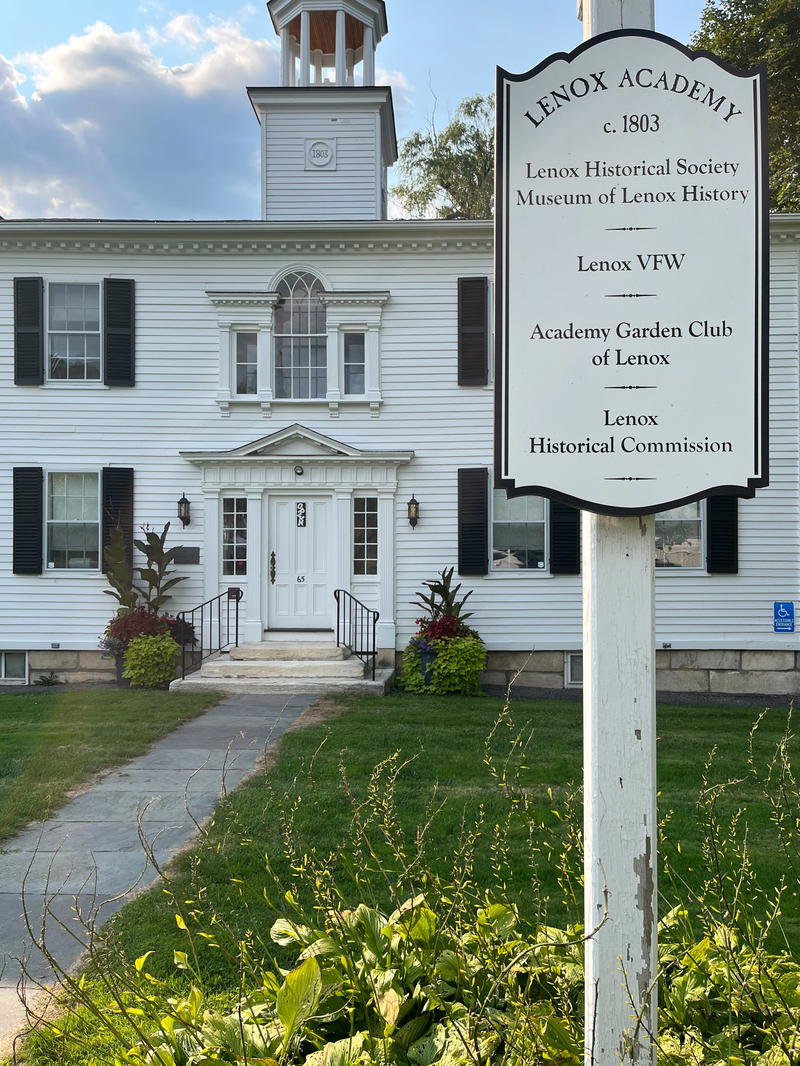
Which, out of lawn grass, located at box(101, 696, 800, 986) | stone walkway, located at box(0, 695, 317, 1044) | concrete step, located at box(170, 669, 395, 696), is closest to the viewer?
stone walkway, located at box(0, 695, 317, 1044)

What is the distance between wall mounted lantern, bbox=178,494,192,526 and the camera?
1278cm

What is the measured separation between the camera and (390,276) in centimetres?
1299

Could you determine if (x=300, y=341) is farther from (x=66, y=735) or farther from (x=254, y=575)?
(x=66, y=735)

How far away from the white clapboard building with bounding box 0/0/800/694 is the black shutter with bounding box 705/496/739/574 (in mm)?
31

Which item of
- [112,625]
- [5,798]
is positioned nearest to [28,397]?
[112,625]

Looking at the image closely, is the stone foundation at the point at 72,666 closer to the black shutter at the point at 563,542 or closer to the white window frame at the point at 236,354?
the white window frame at the point at 236,354

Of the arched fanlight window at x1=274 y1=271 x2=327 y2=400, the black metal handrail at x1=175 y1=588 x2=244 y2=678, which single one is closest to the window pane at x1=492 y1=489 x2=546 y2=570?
the arched fanlight window at x1=274 y1=271 x2=327 y2=400

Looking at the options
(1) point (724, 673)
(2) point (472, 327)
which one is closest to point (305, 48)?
(2) point (472, 327)

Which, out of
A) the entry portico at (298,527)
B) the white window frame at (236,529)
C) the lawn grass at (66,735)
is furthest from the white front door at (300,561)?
the lawn grass at (66,735)

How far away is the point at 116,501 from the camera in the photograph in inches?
507

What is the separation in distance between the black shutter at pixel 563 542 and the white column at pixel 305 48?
28.0 feet

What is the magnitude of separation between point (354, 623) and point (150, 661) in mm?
2965

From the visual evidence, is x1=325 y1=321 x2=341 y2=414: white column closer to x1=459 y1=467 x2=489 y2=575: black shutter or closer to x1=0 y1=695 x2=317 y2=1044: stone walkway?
x1=459 y1=467 x2=489 y2=575: black shutter

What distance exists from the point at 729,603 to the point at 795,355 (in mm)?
3812
